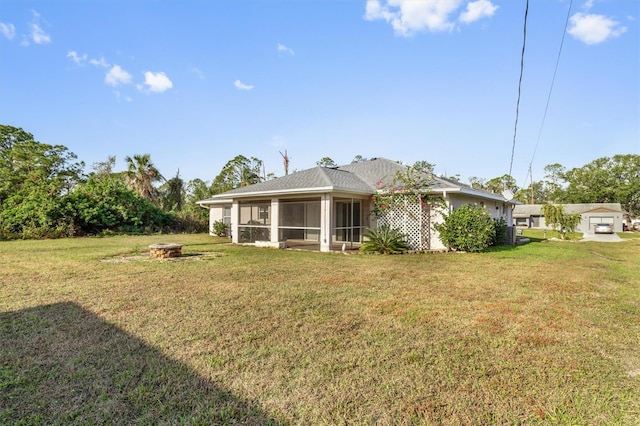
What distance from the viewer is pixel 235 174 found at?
37875mm

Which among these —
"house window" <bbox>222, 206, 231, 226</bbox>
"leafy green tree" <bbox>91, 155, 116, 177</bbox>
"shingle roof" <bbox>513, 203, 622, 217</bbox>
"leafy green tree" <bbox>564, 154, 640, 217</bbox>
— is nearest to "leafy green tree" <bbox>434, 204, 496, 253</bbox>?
"house window" <bbox>222, 206, 231, 226</bbox>

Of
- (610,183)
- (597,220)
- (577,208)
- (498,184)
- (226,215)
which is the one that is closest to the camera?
(226,215)

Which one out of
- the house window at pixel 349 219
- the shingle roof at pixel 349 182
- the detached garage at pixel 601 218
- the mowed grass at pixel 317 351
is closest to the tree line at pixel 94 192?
the shingle roof at pixel 349 182

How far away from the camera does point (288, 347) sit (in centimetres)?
364

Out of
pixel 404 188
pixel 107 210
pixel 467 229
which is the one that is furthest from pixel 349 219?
pixel 107 210

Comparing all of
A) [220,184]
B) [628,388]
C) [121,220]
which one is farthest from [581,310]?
[220,184]

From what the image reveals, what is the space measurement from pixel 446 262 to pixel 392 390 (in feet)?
25.9

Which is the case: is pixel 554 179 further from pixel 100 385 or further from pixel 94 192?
pixel 100 385

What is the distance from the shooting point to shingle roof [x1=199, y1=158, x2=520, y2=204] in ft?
42.2

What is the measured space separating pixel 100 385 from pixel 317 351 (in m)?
2.03

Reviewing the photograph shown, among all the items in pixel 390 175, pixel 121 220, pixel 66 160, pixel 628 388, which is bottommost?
pixel 628 388

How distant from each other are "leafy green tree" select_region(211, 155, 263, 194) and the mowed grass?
30222 millimetres

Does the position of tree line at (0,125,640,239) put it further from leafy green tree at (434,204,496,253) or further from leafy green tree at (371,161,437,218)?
leafy green tree at (434,204,496,253)

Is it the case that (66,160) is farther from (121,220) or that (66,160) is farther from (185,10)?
(185,10)
